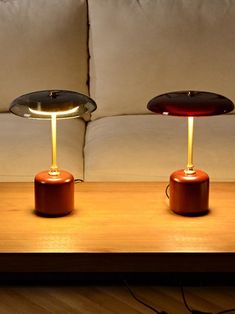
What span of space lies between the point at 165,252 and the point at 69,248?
0.18 meters

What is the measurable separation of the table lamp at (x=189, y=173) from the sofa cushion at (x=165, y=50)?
2.96ft

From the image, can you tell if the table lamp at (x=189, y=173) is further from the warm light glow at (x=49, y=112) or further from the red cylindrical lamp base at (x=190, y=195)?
the warm light glow at (x=49, y=112)

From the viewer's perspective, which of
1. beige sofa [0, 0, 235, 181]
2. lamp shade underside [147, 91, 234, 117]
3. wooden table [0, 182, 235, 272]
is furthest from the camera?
beige sofa [0, 0, 235, 181]

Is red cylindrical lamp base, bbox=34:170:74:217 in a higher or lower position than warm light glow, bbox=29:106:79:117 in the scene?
lower

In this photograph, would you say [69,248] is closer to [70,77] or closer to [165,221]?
[165,221]

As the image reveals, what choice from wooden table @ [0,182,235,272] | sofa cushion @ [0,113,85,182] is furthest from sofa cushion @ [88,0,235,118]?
wooden table @ [0,182,235,272]

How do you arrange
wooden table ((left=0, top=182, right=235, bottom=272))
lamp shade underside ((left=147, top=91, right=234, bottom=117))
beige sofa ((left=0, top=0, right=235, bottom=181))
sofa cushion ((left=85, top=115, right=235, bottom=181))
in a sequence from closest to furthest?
wooden table ((left=0, top=182, right=235, bottom=272)), lamp shade underside ((left=147, top=91, right=234, bottom=117)), sofa cushion ((left=85, top=115, right=235, bottom=181)), beige sofa ((left=0, top=0, right=235, bottom=181))

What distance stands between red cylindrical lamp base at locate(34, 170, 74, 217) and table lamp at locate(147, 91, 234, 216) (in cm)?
23

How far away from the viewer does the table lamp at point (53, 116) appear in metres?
1.30

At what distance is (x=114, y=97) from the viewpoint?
224cm

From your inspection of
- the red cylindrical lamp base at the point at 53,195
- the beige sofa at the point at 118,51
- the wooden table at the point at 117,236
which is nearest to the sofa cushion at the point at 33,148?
the beige sofa at the point at 118,51

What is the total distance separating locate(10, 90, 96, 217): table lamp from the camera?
130 cm

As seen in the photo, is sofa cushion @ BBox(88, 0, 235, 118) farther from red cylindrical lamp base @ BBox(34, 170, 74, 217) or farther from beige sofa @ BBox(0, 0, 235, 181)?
red cylindrical lamp base @ BBox(34, 170, 74, 217)

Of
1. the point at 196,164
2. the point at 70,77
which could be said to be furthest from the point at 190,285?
the point at 70,77
